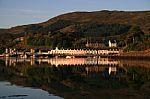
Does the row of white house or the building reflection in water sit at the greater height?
the row of white house

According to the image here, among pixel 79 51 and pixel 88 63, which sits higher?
pixel 79 51

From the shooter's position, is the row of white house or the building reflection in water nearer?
the building reflection in water

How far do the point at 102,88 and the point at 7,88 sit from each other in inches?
303

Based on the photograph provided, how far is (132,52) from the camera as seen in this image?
370ft

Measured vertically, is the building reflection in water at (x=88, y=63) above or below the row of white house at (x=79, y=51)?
below

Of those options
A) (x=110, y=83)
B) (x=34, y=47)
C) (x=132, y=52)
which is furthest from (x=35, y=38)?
(x=110, y=83)

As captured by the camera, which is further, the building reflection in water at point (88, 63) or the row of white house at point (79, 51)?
the row of white house at point (79, 51)

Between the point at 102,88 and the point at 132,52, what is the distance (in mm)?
81354

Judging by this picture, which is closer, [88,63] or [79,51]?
[88,63]

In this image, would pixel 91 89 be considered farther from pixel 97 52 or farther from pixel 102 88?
pixel 97 52

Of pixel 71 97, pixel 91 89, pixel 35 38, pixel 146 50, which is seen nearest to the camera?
pixel 71 97

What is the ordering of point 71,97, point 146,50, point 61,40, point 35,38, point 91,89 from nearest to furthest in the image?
point 71,97
point 91,89
point 146,50
point 61,40
point 35,38

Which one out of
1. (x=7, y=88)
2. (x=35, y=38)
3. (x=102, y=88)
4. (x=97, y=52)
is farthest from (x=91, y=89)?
(x=35, y=38)

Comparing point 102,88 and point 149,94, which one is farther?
point 102,88
